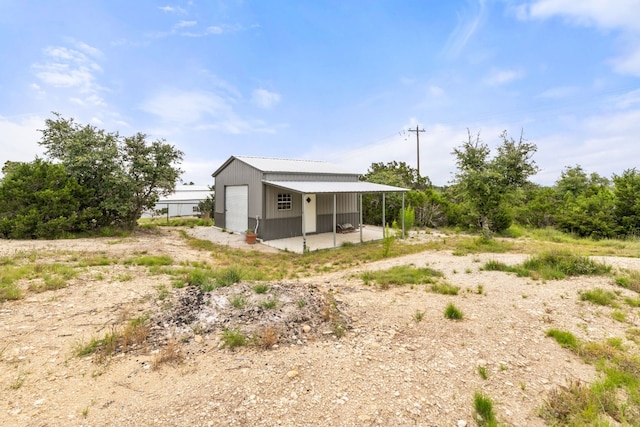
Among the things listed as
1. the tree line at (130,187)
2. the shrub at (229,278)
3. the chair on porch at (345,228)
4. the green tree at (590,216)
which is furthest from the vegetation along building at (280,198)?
the green tree at (590,216)

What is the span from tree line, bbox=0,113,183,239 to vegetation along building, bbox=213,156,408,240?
2.88 metres

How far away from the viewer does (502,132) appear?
42.2 ft

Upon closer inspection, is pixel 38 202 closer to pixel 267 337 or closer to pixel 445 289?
pixel 267 337

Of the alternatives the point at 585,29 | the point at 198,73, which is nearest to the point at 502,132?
the point at 585,29

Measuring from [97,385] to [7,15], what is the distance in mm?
11352

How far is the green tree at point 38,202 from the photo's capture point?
11148 millimetres

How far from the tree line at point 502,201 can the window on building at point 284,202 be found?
543cm

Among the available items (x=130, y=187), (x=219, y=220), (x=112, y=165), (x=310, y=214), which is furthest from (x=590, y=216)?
(x=112, y=165)

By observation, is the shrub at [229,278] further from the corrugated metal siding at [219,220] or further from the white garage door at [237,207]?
the corrugated metal siding at [219,220]

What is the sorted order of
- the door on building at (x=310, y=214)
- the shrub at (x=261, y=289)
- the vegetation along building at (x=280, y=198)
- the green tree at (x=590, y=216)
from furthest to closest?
the green tree at (x=590, y=216) → the door on building at (x=310, y=214) → the vegetation along building at (x=280, y=198) → the shrub at (x=261, y=289)

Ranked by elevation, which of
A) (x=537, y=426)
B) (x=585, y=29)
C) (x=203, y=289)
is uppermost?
(x=585, y=29)

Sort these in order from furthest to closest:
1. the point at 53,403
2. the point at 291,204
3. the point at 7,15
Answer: the point at 291,204, the point at 7,15, the point at 53,403

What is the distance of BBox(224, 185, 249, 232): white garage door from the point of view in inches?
551

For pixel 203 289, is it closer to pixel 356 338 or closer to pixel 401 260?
pixel 356 338
